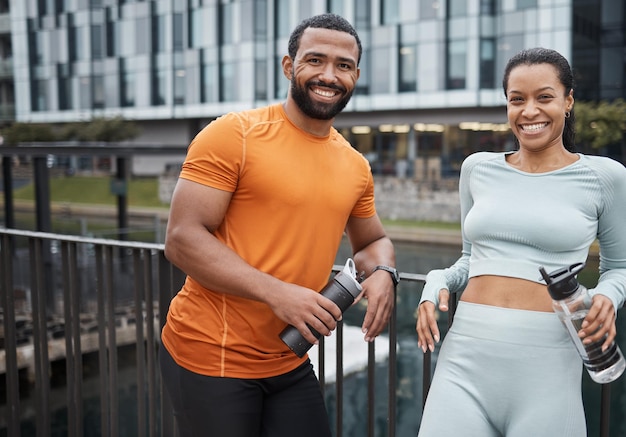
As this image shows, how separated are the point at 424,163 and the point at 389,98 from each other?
12.6ft

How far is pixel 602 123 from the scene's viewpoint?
28.7 m

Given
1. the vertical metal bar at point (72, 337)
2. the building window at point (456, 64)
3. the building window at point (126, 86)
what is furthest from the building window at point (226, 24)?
the vertical metal bar at point (72, 337)

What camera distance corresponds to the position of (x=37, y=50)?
4684 centimetres

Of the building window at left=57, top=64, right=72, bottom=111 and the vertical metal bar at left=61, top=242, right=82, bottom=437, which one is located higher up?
the building window at left=57, top=64, right=72, bottom=111

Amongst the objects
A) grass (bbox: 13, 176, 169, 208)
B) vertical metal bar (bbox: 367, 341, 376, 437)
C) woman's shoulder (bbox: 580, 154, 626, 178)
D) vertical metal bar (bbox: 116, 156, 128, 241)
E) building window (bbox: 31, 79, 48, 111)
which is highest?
building window (bbox: 31, 79, 48, 111)

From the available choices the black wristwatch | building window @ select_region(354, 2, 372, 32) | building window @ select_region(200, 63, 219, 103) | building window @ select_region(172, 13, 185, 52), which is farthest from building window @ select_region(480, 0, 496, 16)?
the black wristwatch

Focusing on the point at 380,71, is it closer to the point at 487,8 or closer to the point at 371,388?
the point at 487,8

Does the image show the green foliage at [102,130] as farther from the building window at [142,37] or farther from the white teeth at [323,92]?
the white teeth at [323,92]

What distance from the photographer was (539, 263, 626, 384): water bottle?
167cm

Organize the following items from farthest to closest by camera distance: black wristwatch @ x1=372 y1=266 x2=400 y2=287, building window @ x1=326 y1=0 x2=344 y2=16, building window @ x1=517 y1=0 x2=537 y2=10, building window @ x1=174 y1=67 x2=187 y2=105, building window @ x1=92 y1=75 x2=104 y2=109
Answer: building window @ x1=92 y1=75 x2=104 y2=109 → building window @ x1=174 y1=67 x2=187 y2=105 → building window @ x1=326 y1=0 x2=344 y2=16 → building window @ x1=517 y1=0 x2=537 y2=10 → black wristwatch @ x1=372 y1=266 x2=400 y2=287

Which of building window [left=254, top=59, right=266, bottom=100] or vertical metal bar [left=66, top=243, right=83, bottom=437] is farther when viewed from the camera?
building window [left=254, top=59, right=266, bottom=100]

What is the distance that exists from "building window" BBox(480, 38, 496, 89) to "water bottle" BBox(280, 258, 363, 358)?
31.9 metres

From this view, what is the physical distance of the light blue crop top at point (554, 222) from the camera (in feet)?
6.00

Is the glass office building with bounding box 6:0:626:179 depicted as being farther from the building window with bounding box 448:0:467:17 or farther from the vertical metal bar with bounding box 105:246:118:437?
the vertical metal bar with bounding box 105:246:118:437
